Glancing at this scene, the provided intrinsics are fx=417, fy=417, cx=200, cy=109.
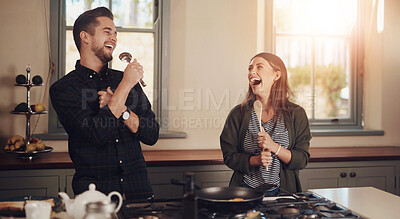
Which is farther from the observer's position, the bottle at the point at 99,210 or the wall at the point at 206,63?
the wall at the point at 206,63

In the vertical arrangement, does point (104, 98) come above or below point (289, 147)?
above

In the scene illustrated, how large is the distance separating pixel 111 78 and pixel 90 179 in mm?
524

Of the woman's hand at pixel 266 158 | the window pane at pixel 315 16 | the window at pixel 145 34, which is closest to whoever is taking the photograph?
the woman's hand at pixel 266 158

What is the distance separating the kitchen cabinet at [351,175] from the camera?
3.12 meters

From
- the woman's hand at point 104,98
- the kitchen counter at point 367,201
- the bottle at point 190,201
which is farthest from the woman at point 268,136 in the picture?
the bottle at point 190,201

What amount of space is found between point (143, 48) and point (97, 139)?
1722 millimetres

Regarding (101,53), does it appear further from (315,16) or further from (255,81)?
(315,16)

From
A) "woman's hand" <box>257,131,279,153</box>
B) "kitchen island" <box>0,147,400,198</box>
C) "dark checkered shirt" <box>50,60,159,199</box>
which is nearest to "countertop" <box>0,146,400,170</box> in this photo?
"kitchen island" <box>0,147,400,198</box>

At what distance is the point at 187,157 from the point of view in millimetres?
2998

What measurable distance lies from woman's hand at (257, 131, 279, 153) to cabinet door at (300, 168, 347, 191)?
43.8 inches

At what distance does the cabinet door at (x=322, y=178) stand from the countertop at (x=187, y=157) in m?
0.09

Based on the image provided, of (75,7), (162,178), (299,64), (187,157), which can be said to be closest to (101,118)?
(162,178)

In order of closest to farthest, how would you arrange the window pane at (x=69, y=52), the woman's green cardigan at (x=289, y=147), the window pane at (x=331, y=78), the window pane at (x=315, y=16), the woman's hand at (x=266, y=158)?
the woman's hand at (x=266, y=158), the woman's green cardigan at (x=289, y=147), the window pane at (x=69, y=52), the window pane at (x=315, y=16), the window pane at (x=331, y=78)

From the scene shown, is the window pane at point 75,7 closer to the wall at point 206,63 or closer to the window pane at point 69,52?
the window pane at point 69,52
